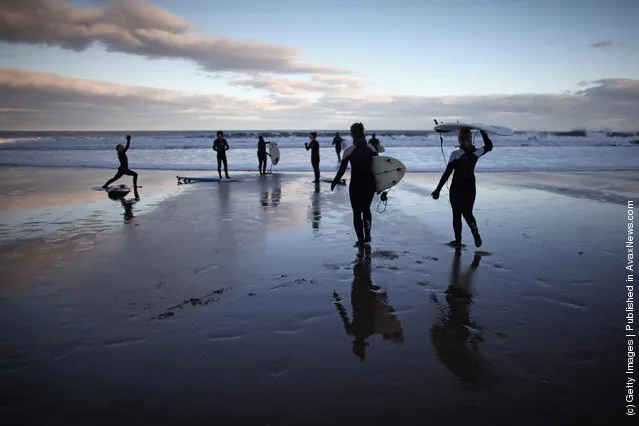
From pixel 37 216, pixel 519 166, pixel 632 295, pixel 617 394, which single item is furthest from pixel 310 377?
pixel 519 166

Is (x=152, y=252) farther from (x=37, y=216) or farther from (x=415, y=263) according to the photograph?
(x=37, y=216)

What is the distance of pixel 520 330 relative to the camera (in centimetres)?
414

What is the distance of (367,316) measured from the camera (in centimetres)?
451

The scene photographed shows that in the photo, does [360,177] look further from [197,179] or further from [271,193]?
[197,179]

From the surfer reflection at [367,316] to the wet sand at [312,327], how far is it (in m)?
0.02

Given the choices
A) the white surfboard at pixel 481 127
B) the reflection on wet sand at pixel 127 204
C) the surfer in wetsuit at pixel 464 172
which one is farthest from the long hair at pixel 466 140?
the reflection on wet sand at pixel 127 204

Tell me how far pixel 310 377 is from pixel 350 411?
526 millimetres

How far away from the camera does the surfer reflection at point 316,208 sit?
31.7 feet

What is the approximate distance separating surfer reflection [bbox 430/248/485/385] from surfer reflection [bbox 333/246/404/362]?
43 cm

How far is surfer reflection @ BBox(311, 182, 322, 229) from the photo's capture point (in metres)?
9.66

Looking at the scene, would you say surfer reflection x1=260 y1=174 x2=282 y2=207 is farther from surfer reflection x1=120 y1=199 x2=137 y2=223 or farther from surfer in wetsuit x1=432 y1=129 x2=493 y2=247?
surfer in wetsuit x1=432 y1=129 x2=493 y2=247

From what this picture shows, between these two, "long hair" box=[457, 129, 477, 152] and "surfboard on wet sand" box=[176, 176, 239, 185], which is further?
"surfboard on wet sand" box=[176, 176, 239, 185]

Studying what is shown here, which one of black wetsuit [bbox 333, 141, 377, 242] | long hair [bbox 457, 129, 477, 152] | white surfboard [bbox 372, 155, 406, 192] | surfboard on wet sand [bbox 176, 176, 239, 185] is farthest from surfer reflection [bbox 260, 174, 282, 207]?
long hair [bbox 457, 129, 477, 152]

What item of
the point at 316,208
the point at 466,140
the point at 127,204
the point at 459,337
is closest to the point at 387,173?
the point at 466,140
